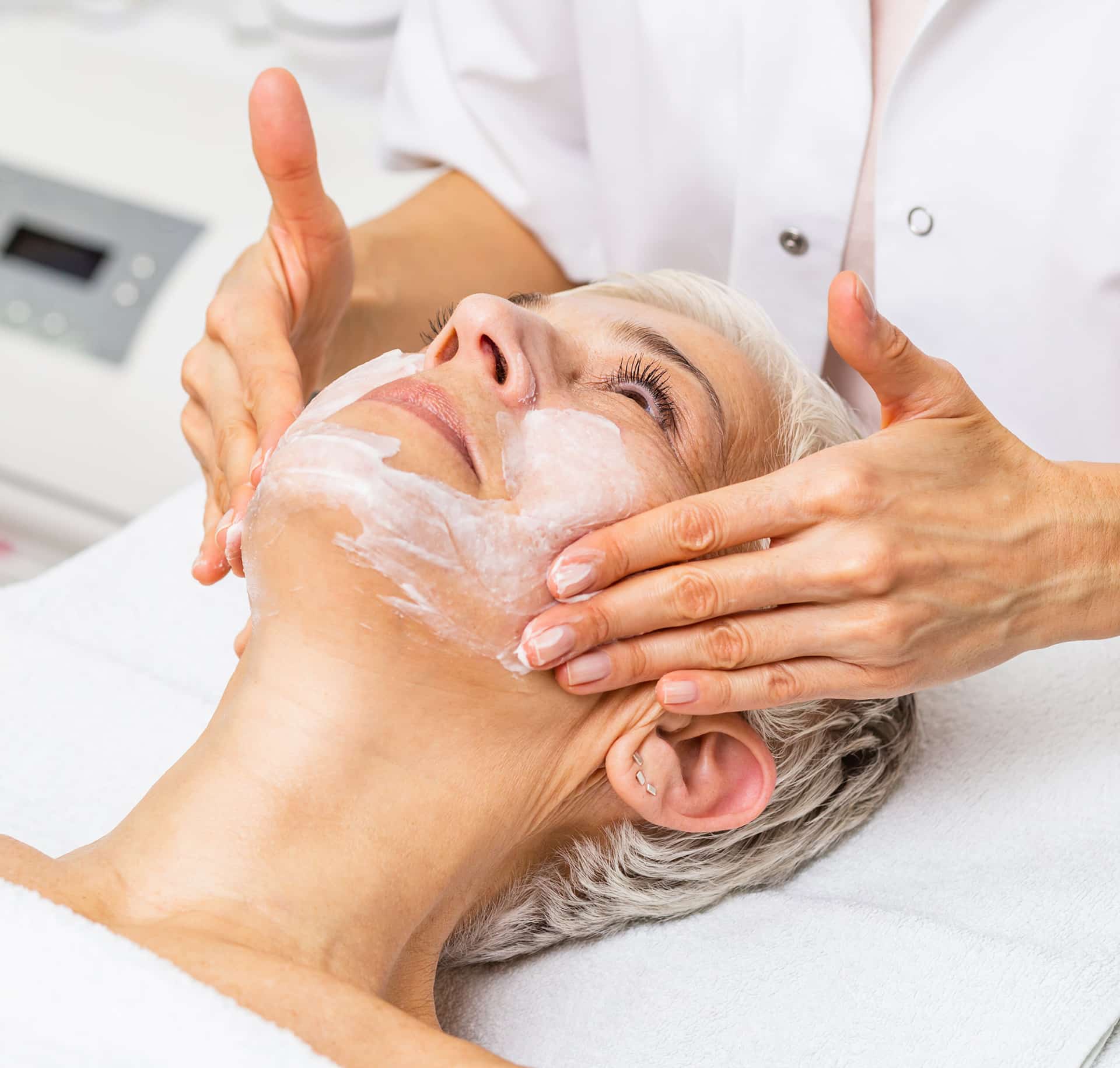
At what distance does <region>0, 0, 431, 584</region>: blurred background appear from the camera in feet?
6.73

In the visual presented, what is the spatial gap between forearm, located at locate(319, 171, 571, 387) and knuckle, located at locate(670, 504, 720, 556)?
0.74 meters

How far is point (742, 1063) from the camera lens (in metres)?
1.09

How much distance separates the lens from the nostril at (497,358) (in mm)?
1060

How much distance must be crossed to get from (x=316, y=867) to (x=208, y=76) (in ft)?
6.11

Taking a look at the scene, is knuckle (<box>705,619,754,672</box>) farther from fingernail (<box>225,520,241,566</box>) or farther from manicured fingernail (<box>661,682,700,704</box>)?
fingernail (<box>225,520,241,566</box>)

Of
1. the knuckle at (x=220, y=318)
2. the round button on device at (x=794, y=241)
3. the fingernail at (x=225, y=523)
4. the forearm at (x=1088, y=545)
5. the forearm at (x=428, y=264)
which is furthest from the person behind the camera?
the forearm at (x=428, y=264)

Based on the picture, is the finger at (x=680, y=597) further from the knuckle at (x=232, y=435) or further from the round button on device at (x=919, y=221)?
the round button on device at (x=919, y=221)

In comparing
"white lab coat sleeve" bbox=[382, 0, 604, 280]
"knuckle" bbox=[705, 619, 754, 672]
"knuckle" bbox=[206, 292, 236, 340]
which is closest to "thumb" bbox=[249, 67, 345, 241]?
"knuckle" bbox=[206, 292, 236, 340]

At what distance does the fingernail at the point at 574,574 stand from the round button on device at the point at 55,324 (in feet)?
4.66

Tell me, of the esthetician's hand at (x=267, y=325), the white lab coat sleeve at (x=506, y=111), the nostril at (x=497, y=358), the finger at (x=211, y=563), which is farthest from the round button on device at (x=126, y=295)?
the nostril at (x=497, y=358)

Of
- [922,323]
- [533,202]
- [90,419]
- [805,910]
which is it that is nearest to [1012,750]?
[805,910]

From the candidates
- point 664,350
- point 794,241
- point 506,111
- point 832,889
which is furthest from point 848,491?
point 506,111

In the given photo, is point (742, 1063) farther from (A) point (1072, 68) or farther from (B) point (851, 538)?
(A) point (1072, 68)

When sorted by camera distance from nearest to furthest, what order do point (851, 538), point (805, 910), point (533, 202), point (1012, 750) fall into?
point (851, 538), point (805, 910), point (1012, 750), point (533, 202)
